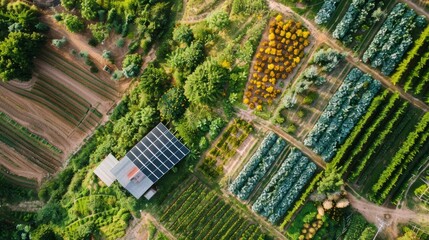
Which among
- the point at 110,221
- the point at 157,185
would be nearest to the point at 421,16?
the point at 157,185


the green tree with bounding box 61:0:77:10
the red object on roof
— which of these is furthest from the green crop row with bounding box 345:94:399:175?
the green tree with bounding box 61:0:77:10

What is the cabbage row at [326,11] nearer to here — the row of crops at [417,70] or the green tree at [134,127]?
the row of crops at [417,70]

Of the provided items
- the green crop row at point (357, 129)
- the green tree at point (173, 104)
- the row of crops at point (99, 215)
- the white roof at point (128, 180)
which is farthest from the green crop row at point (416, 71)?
the row of crops at point (99, 215)

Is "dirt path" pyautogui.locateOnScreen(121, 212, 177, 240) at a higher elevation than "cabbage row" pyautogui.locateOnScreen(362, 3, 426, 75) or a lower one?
lower

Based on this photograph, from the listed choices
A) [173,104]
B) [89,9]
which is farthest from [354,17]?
[89,9]

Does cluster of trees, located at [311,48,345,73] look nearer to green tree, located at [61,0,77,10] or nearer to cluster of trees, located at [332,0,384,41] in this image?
cluster of trees, located at [332,0,384,41]

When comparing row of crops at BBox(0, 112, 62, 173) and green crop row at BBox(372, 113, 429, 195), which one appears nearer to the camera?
green crop row at BBox(372, 113, 429, 195)

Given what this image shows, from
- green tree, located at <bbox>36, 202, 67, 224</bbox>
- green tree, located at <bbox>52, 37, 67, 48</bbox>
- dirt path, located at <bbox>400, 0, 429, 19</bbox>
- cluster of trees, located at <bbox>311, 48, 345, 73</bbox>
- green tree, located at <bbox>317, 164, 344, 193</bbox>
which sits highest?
dirt path, located at <bbox>400, 0, 429, 19</bbox>
